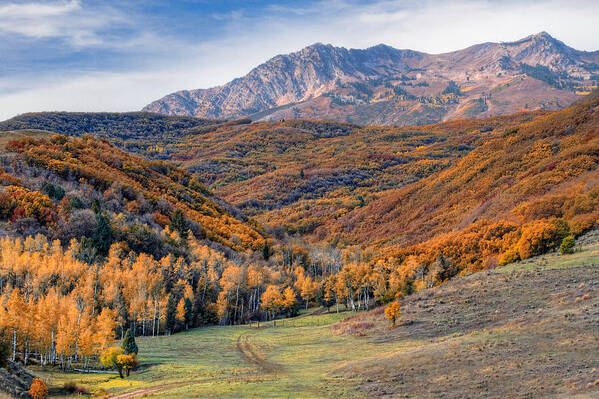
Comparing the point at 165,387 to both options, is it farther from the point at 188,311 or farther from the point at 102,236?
the point at 102,236

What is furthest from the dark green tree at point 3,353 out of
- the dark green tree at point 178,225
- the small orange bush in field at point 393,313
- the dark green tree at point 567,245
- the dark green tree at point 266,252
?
the dark green tree at point 266,252

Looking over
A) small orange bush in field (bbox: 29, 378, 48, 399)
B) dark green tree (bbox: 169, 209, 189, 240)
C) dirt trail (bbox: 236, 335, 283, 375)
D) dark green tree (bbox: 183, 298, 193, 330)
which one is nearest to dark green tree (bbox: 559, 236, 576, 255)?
dirt trail (bbox: 236, 335, 283, 375)

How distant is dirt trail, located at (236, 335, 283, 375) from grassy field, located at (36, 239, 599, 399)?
0.48ft

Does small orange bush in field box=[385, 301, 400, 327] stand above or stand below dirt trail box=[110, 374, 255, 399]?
below

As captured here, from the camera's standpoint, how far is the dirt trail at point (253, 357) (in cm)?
4297

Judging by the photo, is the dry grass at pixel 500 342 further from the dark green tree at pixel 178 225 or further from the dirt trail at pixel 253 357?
the dark green tree at pixel 178 225

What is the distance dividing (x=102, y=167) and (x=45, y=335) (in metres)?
82.5

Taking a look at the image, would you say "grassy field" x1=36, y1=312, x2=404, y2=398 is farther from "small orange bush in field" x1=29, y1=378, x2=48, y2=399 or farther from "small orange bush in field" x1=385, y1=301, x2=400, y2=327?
"small orange bush in field" x1=385, y1=301, x2=400, y2=327

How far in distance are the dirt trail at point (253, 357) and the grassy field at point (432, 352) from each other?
0.15m

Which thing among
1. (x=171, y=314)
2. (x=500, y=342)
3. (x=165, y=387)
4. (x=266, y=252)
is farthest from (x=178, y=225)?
(x=500, y=342)

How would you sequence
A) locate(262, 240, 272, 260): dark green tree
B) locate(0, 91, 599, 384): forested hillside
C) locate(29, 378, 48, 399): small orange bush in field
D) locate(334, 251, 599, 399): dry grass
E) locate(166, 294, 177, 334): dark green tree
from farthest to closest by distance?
locate(262, 240, 272, 260): dark green tree
locate(166, 294, 177, 334): dark green tree
locate(0, 91, 599, 384): forested hillside
locate(29, 378, 48, 399): small orange bush in field
locate(334, 251, 599, 399): dry grass

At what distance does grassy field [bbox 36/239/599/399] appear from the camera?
30.0 meters

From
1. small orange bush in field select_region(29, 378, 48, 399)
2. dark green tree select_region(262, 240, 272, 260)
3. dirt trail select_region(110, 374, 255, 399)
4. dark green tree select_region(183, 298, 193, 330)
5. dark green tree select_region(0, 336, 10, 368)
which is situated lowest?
dark green tree select_region(183, 298, 193, 330)

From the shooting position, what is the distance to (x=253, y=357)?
1989 inches
